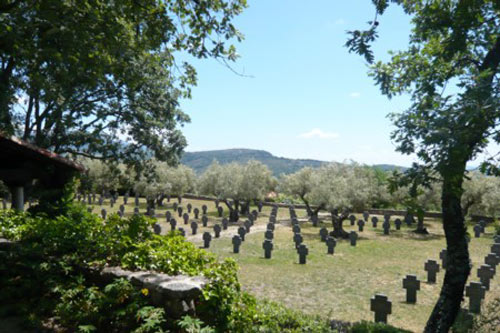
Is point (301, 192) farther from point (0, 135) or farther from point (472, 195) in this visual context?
point (0, 135)

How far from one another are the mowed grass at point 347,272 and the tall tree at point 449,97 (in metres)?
2.95

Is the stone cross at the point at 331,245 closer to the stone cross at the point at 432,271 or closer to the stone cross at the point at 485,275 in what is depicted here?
the stone cross at the point at 432,271

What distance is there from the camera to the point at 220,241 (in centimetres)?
1930

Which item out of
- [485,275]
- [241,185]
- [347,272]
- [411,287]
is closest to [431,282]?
[485,275]

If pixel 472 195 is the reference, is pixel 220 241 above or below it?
below

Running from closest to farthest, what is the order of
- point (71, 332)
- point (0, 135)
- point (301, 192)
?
1. point (71, 332)
2. point (0, 135)
3. point (301, 192)

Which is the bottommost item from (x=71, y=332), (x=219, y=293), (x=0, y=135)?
(x=71, y=332)

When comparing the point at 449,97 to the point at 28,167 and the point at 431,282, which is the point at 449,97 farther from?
the point at 28,167

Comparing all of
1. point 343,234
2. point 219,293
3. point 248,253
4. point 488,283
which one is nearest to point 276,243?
point 248,253

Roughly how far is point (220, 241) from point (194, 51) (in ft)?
43.4

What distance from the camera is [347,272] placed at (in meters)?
13.4

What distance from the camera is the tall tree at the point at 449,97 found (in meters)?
4.29

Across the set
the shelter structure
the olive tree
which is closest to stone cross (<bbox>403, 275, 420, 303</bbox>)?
the shelter structure

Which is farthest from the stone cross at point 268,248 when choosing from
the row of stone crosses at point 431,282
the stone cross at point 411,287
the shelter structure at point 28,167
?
the shelter structure at point 28,167
